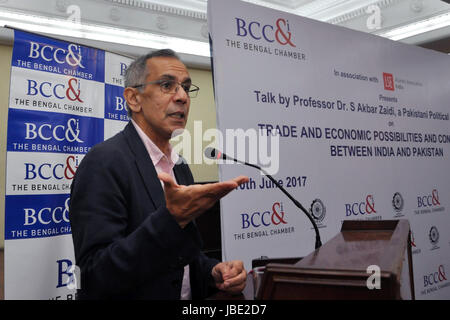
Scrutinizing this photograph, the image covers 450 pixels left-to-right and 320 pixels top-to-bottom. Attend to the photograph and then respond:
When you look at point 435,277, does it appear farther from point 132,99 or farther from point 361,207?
point 132,99

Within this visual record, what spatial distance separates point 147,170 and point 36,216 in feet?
4.19

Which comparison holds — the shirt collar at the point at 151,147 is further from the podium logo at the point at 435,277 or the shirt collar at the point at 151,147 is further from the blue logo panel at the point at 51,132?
the podium logo at the point at 435,277

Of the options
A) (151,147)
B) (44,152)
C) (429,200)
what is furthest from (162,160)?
(429,200)

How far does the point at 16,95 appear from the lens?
6.60 ft

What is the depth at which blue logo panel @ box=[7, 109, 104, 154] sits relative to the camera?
6.59ft

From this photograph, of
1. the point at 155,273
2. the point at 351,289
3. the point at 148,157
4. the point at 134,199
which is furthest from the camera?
the point at 148,157

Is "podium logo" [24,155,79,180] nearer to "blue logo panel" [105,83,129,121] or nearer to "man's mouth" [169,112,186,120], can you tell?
"blue logo panel" [105,83,129,121]

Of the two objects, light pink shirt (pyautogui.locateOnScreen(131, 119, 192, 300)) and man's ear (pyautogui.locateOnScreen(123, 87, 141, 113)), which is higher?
man's ear (pyautogui.locateOnScreen(123, 87, 141, 113))

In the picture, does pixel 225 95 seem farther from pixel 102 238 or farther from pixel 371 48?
pixel 371 48

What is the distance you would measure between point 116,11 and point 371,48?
9.40 feet

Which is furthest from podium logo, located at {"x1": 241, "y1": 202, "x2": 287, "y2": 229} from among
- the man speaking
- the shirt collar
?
the shirt collar

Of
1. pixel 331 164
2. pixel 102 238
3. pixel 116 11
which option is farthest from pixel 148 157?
pixel 116 11

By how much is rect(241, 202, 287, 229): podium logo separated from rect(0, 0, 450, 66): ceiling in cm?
303

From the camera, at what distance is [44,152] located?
2.12 metres
